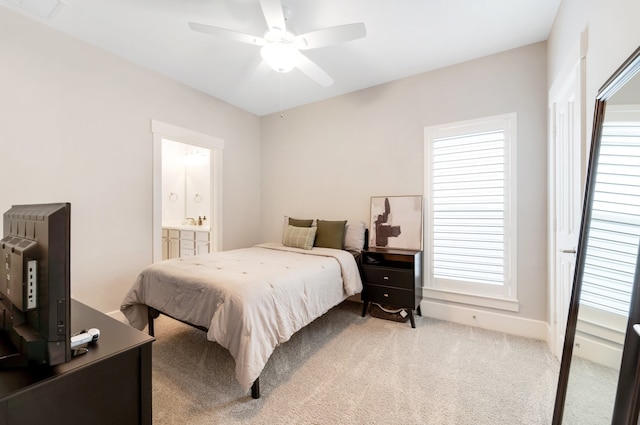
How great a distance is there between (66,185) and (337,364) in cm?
289

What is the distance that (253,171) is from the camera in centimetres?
447

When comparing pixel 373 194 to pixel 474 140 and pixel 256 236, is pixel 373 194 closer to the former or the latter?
pixel 474 140

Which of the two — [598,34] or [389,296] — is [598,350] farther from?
[389,296]

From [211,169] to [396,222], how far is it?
2.66 m

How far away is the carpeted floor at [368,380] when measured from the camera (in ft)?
5.31

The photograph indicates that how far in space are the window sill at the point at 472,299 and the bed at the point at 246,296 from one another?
0.89m

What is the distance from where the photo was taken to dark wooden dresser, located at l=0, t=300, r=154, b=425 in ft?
2.54

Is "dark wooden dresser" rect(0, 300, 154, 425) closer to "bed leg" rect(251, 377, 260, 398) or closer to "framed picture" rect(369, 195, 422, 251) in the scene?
"bed leg" rect(251, 377, 260, 398)

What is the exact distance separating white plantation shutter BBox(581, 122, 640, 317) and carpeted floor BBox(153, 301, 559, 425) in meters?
0.91

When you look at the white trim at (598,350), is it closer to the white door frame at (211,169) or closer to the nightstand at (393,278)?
the nightstand at (393,278)

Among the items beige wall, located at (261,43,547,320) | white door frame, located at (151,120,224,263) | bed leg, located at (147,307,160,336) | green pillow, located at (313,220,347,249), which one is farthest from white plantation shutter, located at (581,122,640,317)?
white door frame, located at (151,120,224,263)

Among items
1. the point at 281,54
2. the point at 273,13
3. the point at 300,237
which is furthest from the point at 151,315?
the point at 273,13

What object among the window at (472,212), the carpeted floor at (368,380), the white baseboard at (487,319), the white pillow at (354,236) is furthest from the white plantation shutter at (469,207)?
the white pillow at (354,236)

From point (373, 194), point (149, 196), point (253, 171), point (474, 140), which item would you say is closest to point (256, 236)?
point (253, 171)
